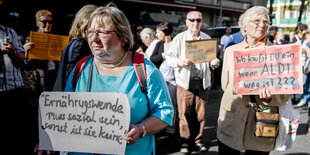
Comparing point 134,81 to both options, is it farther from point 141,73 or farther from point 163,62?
point 163,62

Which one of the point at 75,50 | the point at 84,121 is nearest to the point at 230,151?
the point at 84,121

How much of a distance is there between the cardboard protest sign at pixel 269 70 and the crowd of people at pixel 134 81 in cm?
12

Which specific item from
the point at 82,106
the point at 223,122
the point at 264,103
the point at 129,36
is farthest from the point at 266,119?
the point at 82,106

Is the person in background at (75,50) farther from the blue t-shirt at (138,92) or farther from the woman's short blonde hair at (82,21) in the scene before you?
the blue t-shirt at (138,92)

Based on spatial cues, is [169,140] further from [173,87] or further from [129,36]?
[129,36]

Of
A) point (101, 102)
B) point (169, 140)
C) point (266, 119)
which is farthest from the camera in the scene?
point (169, 140)

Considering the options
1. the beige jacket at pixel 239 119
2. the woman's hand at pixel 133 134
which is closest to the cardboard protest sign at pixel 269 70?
the beige jacket at pixel 239 119

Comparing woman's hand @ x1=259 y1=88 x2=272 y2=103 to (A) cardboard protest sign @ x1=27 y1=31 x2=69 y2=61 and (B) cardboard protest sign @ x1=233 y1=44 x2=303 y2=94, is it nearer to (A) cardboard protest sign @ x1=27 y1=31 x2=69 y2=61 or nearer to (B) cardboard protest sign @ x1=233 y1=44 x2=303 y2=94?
(B) cardboard protest sign @ x1=233 y1=44 x2=303 y2=94

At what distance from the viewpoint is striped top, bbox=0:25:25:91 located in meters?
2.98

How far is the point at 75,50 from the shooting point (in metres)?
2.33

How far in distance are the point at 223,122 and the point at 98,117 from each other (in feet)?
4.47

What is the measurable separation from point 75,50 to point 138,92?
1.01 metres

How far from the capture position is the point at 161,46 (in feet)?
14.8

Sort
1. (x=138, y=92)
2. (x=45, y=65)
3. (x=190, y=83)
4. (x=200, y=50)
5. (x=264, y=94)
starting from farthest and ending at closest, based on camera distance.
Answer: (x=190, y=83) < (x=45, y=65) < (x=200, y=50) < (x=264, y=94) < (x=138, y=92)
